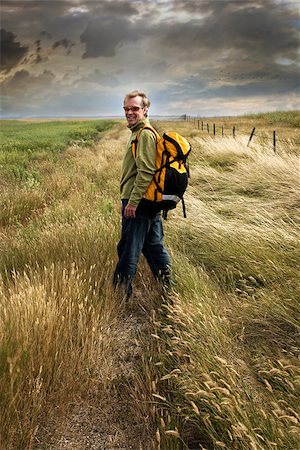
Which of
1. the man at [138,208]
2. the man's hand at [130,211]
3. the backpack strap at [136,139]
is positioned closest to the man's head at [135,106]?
the man at [138,208]

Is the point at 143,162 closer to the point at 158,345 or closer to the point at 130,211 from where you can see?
the point at 130,211

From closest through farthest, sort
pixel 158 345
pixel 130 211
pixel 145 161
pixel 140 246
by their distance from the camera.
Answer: pixel 158 345 → pixel 145 161 → pixel 130 211 → pixel 140 246

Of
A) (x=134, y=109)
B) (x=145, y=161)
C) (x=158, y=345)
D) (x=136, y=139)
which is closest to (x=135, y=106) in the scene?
(x=134, y=109)

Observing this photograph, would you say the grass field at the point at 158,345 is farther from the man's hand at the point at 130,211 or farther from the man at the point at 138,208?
the man's hand at the point at 130,211

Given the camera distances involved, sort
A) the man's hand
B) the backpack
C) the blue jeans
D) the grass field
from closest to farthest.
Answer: the grass field → the backpack → the man's hand → the blue jeans

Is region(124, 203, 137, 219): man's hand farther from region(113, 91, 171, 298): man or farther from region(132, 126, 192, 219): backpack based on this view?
region(132, 126, 192, 219): backpack

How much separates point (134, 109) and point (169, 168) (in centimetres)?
58

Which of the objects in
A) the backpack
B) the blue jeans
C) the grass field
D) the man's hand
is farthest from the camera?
the blue jeans

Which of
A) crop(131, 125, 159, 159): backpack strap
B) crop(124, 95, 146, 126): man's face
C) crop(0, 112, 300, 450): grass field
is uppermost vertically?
crop(124, 95, 146, 126): man's face

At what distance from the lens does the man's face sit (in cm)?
313

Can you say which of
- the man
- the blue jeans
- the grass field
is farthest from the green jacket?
the grass field

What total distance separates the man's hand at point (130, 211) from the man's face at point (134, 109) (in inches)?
28.2

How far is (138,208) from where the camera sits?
330 cm

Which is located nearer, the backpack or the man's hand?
the backpack
